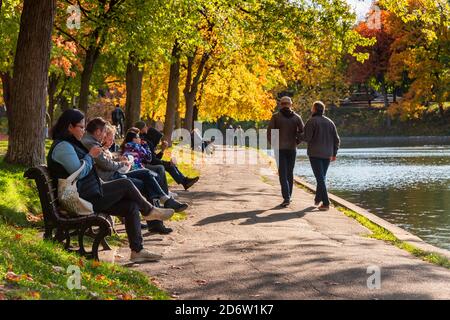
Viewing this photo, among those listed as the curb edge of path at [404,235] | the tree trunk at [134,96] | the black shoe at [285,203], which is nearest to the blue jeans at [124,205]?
the curb edge of path at [404,235]

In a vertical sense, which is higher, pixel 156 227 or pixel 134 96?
pixel 134 96

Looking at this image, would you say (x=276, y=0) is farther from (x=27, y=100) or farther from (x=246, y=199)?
(x=27, y=100)

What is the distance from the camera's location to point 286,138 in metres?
14.9

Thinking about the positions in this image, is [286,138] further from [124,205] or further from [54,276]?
[54,276]

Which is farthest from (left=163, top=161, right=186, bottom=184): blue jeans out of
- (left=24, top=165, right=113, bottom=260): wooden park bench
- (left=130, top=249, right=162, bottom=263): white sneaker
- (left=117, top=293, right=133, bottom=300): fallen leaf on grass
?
(left=117, top=293, right=133, bottom=300): fallen leaf on grass

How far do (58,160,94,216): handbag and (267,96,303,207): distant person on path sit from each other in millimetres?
6958

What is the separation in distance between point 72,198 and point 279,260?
2.40 meters

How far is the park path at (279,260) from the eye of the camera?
708 centimetres

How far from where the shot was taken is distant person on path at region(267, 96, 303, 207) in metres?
14.9

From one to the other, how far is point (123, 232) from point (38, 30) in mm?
4143

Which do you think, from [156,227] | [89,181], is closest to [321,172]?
[156,227]

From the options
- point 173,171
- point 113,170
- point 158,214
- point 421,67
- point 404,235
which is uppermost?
point 421,67

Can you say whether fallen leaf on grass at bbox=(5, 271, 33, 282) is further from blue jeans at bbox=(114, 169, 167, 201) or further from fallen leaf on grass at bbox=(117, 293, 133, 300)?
blue jeans at bbox=(114, 169, 167, 201)

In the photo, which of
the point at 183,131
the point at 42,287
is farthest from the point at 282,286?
the point at 183,131
